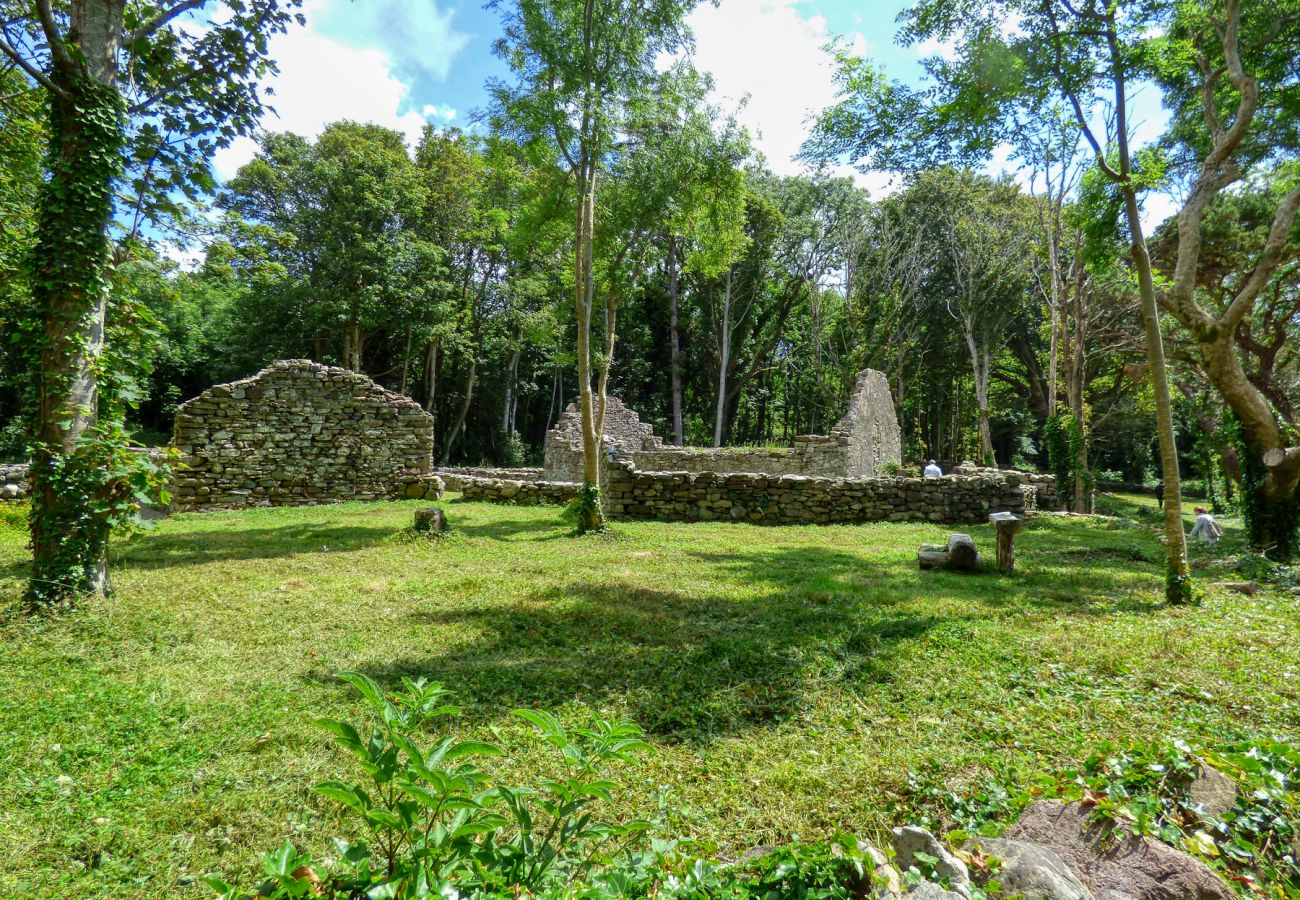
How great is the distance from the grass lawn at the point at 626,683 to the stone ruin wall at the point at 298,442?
17.4 ft

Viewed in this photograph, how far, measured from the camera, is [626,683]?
3838 millimetres

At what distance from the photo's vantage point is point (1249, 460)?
8.47 m

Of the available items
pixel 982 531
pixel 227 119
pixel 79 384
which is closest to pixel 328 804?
pixel 79 384

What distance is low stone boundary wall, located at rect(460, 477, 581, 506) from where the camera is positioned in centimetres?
1349

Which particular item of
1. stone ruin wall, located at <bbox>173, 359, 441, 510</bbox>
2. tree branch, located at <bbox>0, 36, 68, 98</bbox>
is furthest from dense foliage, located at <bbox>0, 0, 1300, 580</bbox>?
stone ruin wall, located at <bbox>173, 359, 441, 510</bbox>

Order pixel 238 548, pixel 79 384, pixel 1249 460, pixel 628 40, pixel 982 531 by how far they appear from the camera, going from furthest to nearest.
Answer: pixel 982 531 → pixel 628 40 → pixel 1249 460 → pixel 238 548 → pixel 79 384

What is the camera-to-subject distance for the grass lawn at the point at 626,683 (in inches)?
96.3

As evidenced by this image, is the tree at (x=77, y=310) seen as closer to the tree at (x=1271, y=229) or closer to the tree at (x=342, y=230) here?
the tree at (x=1271, y=229)

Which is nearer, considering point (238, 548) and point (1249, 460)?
point (238, 548)

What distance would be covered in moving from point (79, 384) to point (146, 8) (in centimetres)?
387

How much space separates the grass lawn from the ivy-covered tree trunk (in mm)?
505

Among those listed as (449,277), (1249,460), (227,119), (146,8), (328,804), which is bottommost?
(328,804)

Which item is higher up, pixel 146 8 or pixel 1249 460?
pixel 146 8

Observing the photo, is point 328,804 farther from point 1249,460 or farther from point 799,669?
point 1249,460
